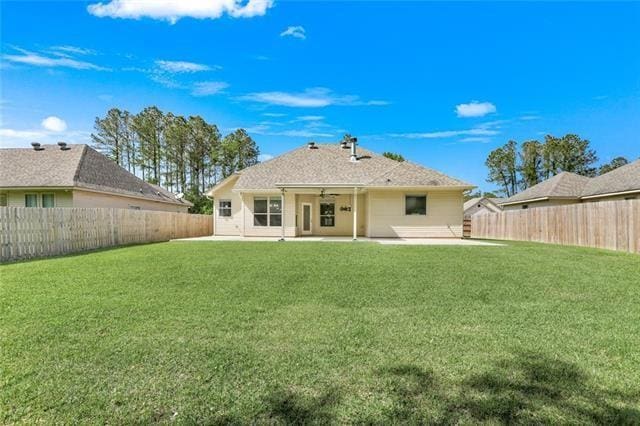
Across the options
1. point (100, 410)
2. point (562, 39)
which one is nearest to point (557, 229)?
point (562, 39)

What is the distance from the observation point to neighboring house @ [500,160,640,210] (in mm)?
18531

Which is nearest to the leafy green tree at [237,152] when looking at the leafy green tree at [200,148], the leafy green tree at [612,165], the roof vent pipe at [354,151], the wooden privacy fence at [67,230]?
the leafy green tree at [200,148]

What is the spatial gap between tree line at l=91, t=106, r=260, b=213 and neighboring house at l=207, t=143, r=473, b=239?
53.2 feet

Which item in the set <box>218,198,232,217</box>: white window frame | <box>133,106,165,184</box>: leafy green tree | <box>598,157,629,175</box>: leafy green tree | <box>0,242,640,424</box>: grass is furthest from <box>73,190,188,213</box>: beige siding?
<box>598,157,629,175</box>: leafy green tree

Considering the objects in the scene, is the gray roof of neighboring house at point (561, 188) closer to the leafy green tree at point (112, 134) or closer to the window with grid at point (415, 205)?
the window with grid at point (415, 205)

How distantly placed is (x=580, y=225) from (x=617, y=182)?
885 cm

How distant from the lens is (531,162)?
4728 cm

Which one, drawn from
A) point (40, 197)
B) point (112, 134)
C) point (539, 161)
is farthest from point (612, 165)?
point (112, 134)

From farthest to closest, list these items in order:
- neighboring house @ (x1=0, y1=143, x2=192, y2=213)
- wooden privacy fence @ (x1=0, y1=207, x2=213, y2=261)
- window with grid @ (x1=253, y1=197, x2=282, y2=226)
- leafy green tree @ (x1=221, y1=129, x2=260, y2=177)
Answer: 1. leafy green tree @ (x1=221, y1=129, x2=260, y2=177)
2. window with grid @ (x1=253, y1=197, x2=282, y2=226)
3. neighboring house @ (x1=0, y1=143, x2=192, y2=213)
4. wooden privacy fence @ (x1=0, y1=207, x2=213, y2=261)

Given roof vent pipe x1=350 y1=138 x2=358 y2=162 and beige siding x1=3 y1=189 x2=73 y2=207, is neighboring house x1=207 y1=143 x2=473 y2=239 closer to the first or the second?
roof vent pipe x1=350 y1=138 x2=358 y2=162

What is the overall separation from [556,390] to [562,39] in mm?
16783

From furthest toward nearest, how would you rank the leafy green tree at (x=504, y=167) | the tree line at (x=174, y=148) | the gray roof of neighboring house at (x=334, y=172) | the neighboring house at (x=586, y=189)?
the leafy green tree at (x=504, y=167) → the tree line at (x=174, y=148) → the neighboring house at (x=586, y=189) → the gray roof of neighboring house at (x=334, y=172)

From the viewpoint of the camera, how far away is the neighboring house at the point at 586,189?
1853 cm

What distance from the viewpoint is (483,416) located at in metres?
2.37
